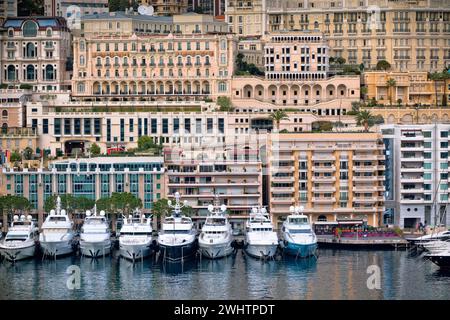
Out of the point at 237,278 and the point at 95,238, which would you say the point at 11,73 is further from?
the point at 237,278

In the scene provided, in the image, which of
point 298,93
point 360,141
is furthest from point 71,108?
point 360,141

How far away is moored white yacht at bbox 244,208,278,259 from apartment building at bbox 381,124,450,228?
9750mm


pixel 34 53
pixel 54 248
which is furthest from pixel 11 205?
pixel 34 53

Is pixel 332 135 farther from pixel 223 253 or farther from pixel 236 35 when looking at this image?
pixel 236 35

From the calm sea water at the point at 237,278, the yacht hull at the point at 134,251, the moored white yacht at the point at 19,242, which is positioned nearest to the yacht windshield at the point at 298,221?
the calm sea water at the point at 237,278

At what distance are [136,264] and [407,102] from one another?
3514cm

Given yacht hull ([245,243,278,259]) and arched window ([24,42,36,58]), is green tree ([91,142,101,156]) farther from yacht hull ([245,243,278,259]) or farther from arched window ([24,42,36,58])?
yacht hull ([245,243,278,259])

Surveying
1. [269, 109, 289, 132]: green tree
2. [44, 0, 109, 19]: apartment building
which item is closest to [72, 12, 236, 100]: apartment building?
[269, 109, 289, 132]: green tree

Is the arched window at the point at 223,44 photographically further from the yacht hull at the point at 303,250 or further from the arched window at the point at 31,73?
the yacht hull at the point at 303,250

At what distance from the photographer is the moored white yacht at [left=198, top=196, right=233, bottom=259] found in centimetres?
11819

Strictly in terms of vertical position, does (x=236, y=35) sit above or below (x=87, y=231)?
above

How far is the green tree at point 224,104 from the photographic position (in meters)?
143

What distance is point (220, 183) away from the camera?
127 meters

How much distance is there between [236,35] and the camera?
15350 centimetres
